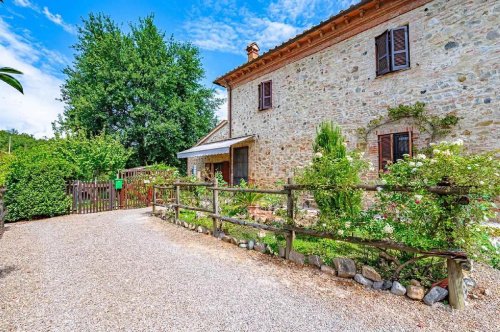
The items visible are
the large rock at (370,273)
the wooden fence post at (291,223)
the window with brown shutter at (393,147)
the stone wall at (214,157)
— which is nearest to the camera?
the large rock at (370,273)

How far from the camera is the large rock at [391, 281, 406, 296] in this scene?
3.56 m

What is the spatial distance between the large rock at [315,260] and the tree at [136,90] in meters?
18.4

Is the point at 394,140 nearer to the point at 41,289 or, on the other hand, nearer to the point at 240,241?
the point at 240,241

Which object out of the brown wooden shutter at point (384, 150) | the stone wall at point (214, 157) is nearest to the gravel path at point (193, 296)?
the brown wooden shutter at point (384, 150)

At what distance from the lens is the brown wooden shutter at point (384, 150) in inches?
332

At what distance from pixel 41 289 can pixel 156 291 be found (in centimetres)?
184

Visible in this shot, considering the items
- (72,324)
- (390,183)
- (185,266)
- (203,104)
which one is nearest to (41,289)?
(72,324)

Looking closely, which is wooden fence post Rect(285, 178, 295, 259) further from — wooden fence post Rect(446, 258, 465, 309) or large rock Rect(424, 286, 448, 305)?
wooden fence post Rect(446, 258, 465, 309)

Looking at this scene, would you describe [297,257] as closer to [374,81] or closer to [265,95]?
[374,81]

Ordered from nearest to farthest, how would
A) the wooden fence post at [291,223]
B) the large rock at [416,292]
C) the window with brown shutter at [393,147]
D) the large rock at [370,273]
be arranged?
the large rock at [416,292], the large rock at [370,273], the wooden fence post at [291,223], the window with brown shutter at [393,147]

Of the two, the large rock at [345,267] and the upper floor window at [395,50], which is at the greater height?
the upper floor window at [395,50]

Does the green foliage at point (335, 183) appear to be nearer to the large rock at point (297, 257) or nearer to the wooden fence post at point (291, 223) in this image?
the wooden fence post at point (291, 223)

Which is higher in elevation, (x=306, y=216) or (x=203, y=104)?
(x=203, y=104)

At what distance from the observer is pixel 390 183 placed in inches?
155
